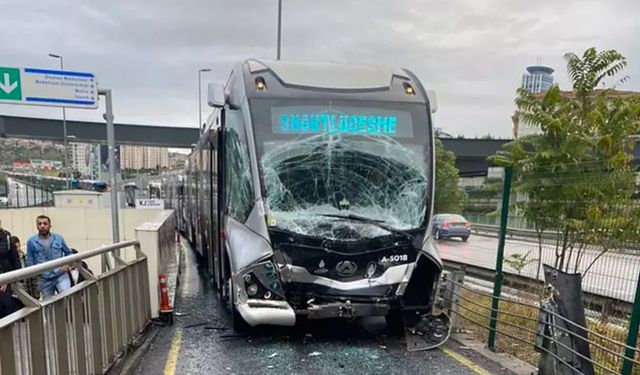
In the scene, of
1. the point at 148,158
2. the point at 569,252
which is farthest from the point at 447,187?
the point at 148,158

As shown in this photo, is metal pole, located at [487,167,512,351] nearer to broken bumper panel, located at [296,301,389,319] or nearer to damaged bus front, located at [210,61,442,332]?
damaged bus front, located at [210,61,442,332]

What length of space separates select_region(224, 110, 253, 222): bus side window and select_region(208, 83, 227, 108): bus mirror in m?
0.20

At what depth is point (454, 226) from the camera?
1239 cm

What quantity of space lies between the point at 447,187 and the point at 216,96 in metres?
12.4

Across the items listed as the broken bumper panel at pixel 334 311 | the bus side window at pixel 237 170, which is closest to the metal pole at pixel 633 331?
the broken bumper panel at pixel 334 311

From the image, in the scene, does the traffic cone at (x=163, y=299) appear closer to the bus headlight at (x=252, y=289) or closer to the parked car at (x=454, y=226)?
the bus headlight at (x=252, y=289)

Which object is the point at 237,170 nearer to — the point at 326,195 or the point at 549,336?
the point at 326,195

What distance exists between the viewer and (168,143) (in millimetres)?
36438

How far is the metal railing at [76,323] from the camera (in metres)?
2.74

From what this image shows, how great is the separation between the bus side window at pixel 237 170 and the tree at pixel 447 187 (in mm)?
6930

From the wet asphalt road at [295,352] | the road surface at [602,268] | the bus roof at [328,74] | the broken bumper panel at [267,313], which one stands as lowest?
the wet asphalt road at [295,352]

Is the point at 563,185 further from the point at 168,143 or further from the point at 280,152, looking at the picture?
the point at 168,143

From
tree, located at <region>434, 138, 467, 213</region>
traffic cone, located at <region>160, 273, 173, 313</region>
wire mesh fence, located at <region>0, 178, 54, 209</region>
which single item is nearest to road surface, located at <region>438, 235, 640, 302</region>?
tree, located at <region>434, 138, 467, 213</region>

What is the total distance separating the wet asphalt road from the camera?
486cm
